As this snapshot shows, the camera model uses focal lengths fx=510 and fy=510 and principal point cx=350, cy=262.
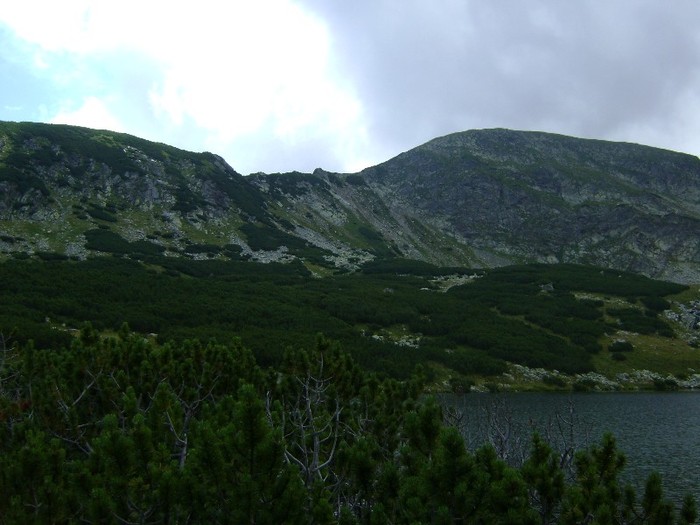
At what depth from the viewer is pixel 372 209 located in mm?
174875

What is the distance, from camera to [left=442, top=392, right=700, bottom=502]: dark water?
23139mm

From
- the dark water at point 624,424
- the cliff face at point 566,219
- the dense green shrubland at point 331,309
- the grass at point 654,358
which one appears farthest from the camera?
the cliff face at point 566,219

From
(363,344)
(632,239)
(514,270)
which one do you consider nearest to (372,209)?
(514,270)

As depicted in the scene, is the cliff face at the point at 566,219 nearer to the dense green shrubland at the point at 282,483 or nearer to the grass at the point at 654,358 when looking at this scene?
the grass at the point at 654,358

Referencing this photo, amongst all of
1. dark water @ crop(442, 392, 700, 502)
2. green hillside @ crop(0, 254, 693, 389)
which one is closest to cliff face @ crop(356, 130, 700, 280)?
green hillside @ crop(0, 254, 693, 389)

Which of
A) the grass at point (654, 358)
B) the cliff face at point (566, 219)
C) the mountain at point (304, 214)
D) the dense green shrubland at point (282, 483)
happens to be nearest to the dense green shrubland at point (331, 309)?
the grass at point (654, 358)

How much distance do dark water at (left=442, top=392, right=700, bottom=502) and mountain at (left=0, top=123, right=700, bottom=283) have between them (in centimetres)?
6128

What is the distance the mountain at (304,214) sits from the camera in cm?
9475

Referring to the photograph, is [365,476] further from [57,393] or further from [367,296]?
[367,296]

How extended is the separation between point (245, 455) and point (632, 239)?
17694 centimetres

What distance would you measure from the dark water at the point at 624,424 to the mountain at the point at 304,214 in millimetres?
61280

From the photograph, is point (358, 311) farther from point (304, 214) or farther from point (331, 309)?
point (304, 214)

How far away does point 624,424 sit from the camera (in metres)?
38.6

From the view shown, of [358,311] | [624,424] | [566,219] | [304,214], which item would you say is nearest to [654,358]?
[624,424]
